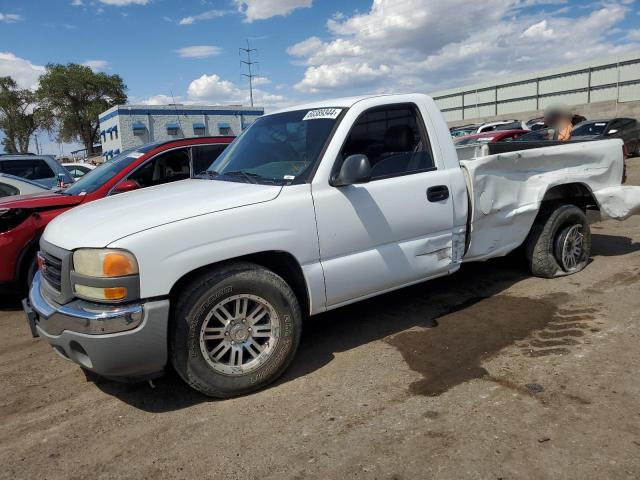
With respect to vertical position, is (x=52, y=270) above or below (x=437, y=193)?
below

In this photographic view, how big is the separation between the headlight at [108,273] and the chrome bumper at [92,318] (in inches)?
2.7

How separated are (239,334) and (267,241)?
631 millimetres

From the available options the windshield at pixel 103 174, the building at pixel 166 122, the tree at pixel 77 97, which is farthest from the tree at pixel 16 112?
the windshield at pixel 103 174

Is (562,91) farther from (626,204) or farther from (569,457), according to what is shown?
(569,457)

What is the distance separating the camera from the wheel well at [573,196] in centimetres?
533

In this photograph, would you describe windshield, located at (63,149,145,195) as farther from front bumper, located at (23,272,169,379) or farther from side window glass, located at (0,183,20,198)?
front bumper, located at (23,272,169,379)

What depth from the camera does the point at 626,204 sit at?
5.66 m

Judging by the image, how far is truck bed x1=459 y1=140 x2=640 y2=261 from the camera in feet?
15.0

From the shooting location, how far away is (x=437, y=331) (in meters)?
4.27

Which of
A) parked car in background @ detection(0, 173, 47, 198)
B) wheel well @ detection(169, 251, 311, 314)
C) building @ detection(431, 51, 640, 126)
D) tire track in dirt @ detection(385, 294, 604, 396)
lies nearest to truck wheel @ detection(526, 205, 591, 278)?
tire track in dirt @ detection(385, 294, 604, 396)

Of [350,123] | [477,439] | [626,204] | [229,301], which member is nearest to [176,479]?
[229,301]

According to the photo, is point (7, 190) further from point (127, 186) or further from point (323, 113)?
point (323, 113)

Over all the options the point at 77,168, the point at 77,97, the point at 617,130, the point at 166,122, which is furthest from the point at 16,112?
the point at 617,130

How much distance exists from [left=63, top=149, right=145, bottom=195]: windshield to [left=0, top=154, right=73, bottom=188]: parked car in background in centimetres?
385
